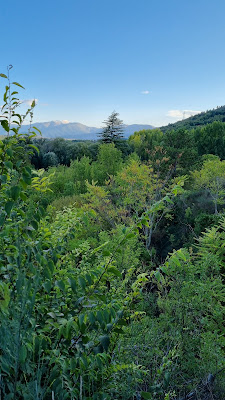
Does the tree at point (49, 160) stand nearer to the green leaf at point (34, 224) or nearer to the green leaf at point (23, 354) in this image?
the green leaf at point (34, 224)

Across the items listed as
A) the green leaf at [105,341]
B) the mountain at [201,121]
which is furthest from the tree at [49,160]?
the green leaf at [105,341]

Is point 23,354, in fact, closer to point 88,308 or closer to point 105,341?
point 105,341

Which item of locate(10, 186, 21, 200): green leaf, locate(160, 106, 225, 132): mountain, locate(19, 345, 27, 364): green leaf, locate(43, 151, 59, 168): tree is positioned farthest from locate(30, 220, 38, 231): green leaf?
locate(160, 106, 225, 132): mountain

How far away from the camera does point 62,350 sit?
67.1 inches

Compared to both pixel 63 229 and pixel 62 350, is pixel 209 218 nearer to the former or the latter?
pixel 63 229

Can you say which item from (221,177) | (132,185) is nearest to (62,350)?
(132,185)

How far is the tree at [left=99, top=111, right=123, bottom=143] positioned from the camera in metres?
46.8

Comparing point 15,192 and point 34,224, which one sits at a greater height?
point 15,192

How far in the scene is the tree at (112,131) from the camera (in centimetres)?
4684

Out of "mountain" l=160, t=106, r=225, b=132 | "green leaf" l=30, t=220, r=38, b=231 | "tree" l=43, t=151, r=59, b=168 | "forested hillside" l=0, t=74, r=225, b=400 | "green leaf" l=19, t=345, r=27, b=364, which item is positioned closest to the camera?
"green leaf" l=19, t=345, r=27, b=364

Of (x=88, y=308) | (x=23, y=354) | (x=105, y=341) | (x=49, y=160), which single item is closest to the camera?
(x=23, y=354)

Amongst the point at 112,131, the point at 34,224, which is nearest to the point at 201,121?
the point at 112,131

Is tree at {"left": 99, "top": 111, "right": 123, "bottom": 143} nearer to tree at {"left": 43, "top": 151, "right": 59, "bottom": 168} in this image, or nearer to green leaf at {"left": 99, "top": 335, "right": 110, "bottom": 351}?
tree at {"left": 43, "top": 151, "right": 59, "bottom": 168}

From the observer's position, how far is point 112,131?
4888 cm
